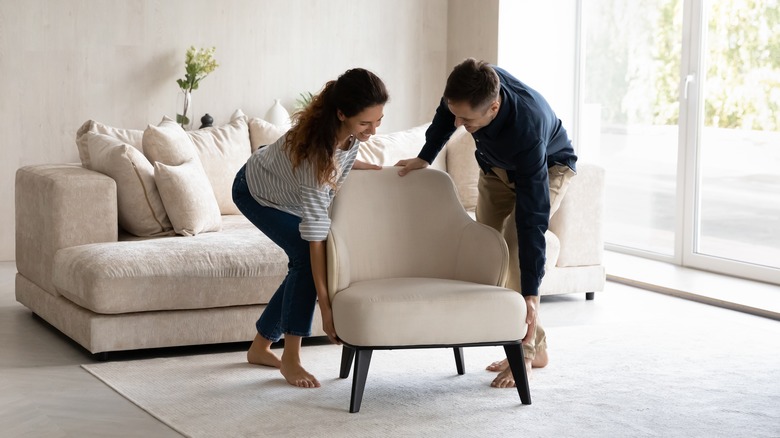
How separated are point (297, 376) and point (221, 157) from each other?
1730 millimetres

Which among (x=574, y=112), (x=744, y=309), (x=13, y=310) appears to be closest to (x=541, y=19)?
(x=574, y=112)

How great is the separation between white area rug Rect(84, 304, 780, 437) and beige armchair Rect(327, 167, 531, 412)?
0.46 ft

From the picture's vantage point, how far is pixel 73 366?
3.52 m

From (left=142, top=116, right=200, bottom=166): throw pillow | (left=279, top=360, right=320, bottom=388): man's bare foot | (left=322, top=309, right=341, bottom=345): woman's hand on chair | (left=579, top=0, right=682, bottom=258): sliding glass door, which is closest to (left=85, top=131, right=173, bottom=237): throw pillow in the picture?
(left=142, top=116, right=200, bottom=166): throw pillow

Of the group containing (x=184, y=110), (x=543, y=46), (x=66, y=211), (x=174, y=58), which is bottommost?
(x=66, y=211)

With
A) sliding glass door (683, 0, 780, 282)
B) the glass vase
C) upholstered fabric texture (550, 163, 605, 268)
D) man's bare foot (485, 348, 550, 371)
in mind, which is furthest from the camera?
the glass vase

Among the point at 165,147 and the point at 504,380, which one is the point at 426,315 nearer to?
the point at 504,380

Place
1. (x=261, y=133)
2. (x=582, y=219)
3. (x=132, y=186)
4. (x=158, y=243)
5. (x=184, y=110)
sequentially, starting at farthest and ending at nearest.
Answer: (x=184, y=110), (x=261, y=133), (x=582, y=219), (x=132, y=186), (x=158, y=243)

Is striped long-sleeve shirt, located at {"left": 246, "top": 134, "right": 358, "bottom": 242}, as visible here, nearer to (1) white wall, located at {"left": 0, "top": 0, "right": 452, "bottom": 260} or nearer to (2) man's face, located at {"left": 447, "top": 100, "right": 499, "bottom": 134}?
(2) man's face, located at {"left": 447, "top": 100, "right": 499, "bottom": 134}

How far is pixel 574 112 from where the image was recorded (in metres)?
6.57

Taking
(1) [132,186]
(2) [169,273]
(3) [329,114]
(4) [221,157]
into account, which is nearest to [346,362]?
(2) [169,273]

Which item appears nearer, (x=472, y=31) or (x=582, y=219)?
(x=582, y=219)

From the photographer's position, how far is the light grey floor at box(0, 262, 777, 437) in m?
2.87

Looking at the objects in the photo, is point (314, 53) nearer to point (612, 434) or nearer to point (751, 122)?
point (751, 122)
